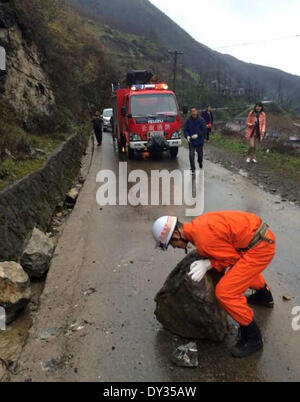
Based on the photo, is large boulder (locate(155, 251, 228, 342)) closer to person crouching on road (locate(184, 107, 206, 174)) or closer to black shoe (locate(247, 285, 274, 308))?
black shoe (locate(247, 285, 274, 308))

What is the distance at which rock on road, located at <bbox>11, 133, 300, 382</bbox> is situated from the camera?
10.6 ft

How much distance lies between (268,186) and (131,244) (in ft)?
15.7

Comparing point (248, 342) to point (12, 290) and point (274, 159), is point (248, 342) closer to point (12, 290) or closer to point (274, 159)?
point (12, 290)

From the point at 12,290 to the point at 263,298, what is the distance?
2808 mm

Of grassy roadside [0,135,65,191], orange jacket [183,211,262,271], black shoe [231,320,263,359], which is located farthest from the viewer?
grassy roadside [0,135,65,191]

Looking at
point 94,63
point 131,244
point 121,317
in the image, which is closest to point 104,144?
point 131,244

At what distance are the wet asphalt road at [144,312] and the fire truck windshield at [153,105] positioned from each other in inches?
251

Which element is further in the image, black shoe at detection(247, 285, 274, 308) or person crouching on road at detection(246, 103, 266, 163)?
person crouching on road at detection(246, 103, 266, 163)

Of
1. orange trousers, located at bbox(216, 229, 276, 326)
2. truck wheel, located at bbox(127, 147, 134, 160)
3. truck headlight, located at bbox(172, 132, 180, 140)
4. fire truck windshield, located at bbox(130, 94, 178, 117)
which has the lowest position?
truck wheel, located at bbox(127, 147, 134, 160)

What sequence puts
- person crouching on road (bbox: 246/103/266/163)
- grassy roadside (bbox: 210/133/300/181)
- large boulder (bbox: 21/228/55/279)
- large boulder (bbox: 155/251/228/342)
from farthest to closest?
person crouching on road (bbox: 246/103/266/163) < grassy roadside (bbox: 210/133/300/181) < large boulder (bbox: 21/228/55/279) < large boulder (bbox: 155/251/228/342)

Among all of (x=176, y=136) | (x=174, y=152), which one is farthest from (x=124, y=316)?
(x=174, y=152)

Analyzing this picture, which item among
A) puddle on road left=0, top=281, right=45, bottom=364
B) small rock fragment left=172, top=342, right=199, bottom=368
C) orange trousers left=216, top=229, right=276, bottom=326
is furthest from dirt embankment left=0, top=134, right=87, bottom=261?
orange trousers left=216, top=229, right=276, bottom=326

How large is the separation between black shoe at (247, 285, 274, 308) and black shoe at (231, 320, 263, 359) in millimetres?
748
